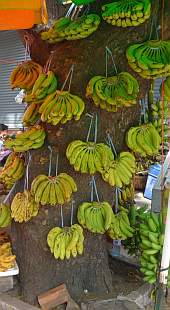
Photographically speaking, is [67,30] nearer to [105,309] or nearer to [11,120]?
[105,309]

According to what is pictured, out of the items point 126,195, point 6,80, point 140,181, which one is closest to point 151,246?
point 126,195

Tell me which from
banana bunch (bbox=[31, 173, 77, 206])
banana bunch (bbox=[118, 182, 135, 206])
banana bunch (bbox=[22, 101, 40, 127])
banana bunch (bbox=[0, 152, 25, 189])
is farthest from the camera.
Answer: banana bunch (bbox=[118, 182, 135, 206])

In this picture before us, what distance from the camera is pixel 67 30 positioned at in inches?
125

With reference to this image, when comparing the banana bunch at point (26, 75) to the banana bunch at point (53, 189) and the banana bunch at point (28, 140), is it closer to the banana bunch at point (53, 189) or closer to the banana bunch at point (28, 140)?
the banana bunch at point (28, 140)

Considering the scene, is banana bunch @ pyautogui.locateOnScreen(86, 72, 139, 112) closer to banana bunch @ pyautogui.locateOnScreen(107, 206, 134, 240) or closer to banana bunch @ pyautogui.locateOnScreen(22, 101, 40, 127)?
banana bunch @ pyautogui.locateOnScreen(22, 101, 40, 127)

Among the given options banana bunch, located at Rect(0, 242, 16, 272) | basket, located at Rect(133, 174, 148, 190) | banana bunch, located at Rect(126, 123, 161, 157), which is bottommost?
basket, located at Rect(133, 174, 148, 190)

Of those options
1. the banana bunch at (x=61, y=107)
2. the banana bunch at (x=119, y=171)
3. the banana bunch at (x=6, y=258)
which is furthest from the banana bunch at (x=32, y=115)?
the banana bunch at (x=6, y=258)

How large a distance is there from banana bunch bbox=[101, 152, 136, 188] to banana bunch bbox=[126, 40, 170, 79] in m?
0.73

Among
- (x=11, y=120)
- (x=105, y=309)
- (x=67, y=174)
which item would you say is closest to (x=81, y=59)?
(x=67, y=174)

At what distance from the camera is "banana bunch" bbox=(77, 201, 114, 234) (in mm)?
3369

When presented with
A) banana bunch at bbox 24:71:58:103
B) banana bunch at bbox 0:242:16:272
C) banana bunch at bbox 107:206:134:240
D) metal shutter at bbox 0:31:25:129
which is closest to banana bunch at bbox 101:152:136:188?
banana bunch at bbox 107:206:134:240

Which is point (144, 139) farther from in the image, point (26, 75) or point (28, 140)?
point (26, 75)

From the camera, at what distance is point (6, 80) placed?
1441 cm

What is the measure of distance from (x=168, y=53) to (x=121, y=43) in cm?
46
